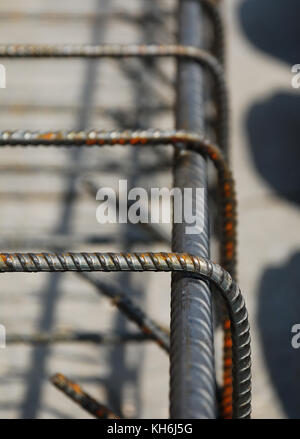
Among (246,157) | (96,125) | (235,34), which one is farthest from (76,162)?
(235,34)

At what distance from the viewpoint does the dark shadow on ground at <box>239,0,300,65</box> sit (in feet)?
13.9

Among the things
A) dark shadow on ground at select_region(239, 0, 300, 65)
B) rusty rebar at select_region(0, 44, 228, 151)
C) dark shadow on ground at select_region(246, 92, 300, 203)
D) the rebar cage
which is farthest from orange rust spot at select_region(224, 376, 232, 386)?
Answer: dark shadow on ground at select_region(239, 0, 300, 65)

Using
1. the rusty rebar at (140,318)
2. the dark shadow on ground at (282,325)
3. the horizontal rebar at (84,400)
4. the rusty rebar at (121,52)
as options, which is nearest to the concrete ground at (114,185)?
the dark shadow on ground at (282,325)

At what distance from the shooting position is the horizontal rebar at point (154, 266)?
4.65 feet

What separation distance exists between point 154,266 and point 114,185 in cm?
193

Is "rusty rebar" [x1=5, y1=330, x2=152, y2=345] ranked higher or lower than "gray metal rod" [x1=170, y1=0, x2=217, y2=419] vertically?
higher

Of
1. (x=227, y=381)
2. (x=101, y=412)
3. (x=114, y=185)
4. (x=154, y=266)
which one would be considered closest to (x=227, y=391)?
(x=227, y=381)

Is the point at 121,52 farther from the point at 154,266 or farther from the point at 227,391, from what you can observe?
the point at 227,391

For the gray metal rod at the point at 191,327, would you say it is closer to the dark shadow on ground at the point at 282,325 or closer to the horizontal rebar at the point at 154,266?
the horizontal rebar at the point at 154,266

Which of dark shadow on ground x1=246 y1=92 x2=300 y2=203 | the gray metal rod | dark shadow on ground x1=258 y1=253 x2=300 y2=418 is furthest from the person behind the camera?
dark shadow on ground x1=246 y1=92 x2=300 y2=203

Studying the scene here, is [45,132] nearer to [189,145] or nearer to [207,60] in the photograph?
[189,145]

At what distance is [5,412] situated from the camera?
2539 mm

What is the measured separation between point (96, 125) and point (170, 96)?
0.57m

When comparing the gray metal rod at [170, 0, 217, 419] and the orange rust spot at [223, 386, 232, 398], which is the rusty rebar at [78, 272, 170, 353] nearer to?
the orange rust spot at [223, 386, 232, 398]
